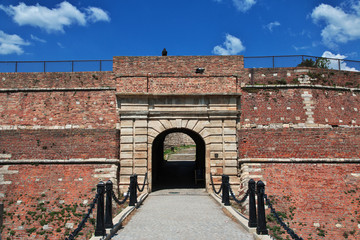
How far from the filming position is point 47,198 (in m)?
11.3

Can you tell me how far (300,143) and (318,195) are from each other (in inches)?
99.1

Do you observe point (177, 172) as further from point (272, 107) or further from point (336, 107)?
point (336, 107)

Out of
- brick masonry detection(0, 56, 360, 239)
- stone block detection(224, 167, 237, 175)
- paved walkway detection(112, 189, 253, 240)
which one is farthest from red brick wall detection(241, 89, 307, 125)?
paved walkway detection(112, 189, 253, 240)

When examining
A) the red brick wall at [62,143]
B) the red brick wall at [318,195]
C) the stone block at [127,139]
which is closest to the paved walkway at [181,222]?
the red brick wall at [318,195]

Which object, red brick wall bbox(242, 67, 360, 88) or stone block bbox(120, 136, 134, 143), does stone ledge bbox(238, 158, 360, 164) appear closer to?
red brick wall bbox(242, 67, 360, 88)

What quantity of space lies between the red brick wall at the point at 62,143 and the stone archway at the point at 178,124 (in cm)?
71

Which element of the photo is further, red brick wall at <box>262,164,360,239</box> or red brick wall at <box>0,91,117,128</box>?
red brick wall at <box>0,91,117,128</box>

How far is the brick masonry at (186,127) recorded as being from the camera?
37.9 feet

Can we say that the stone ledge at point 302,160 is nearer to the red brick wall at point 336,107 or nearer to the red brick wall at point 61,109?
the red brick wall at point 336,107

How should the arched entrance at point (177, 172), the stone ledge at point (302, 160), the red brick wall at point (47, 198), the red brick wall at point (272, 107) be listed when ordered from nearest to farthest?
the red brick wall at point (47, 198), the stone ledge at point (302, 160), the red brick wall at point (272, 107), the arched entrance at point (177, 172)

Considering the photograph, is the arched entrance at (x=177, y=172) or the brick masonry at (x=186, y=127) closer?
the brick masonry at (x=186, y=127)

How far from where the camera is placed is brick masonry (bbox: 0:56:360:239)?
11.6 m

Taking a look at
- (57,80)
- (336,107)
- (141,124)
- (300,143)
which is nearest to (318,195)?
(300,143)

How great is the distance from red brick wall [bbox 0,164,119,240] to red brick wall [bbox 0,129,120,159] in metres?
0.61
